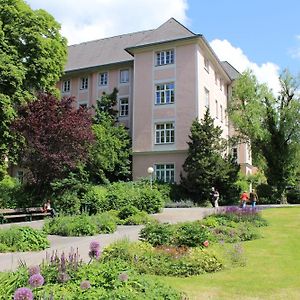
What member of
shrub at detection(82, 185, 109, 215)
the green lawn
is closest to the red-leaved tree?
shrub at detection(82, 185, 109, 215)

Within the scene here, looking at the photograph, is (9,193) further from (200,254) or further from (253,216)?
(200,254)

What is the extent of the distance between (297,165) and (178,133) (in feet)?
37.8

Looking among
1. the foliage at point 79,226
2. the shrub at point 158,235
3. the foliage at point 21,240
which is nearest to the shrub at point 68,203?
the foliage at point 79,226

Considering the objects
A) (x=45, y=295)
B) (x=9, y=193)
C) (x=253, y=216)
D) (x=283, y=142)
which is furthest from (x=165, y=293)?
(x=283, y=142)

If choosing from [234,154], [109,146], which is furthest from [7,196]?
[234,154]

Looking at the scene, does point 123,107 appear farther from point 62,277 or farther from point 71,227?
point 62,277

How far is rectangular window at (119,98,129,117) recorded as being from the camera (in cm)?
4025

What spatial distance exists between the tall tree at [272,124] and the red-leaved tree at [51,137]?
19.2 metres

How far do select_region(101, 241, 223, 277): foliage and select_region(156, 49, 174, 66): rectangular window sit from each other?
1152 inches

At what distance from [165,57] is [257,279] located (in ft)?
Result: 102

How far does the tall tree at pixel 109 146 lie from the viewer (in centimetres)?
3259

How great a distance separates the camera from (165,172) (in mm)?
35750

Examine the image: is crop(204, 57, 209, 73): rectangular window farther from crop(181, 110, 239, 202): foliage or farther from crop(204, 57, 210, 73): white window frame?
crop(181, 110, 239, 202): foliage

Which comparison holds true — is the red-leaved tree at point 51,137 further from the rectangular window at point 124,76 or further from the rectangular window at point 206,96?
the rectangular window at point 124,76
